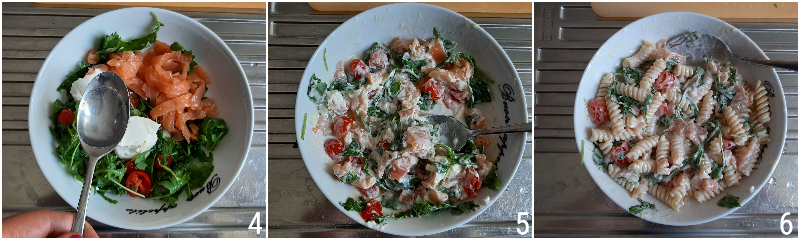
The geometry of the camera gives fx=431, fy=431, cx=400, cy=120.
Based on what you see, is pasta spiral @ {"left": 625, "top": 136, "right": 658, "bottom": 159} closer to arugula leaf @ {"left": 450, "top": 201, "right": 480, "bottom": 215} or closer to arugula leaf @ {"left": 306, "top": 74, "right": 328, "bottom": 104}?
arugula leaf @ {"left": 450, "top": 201, "right": 480, "bottom": 215}

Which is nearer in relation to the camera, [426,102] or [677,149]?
[677,149]

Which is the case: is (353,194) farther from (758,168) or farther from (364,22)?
(758,168)

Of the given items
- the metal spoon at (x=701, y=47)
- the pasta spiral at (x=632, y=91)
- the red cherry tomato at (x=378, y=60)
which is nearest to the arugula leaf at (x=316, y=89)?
the red cherry tomato at (x=378, y=60)

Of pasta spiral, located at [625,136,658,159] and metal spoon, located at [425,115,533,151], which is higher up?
metal spoon, located at [425,115,533,151]

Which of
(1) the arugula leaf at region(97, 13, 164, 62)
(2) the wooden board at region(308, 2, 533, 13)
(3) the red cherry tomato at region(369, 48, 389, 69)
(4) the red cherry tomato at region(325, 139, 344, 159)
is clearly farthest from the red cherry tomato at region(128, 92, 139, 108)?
(3) the red cherry tomato at region(369, 48, 389, 69)

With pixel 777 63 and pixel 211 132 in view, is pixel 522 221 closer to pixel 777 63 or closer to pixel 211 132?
pixel 777 63

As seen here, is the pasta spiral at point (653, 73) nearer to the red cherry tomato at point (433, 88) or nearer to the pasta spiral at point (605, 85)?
the pasta spiral at point (605, 85)

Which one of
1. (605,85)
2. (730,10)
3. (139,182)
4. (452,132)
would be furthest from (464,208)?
(730,10)
